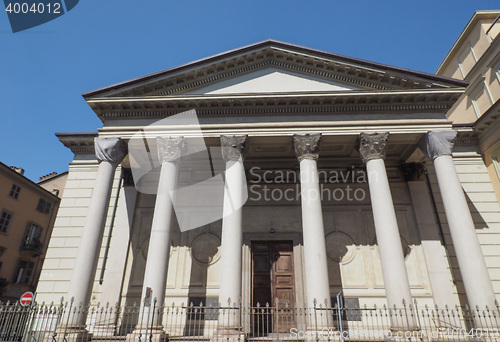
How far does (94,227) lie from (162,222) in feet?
8.73

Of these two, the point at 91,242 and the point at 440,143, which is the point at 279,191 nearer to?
the point at 440,143

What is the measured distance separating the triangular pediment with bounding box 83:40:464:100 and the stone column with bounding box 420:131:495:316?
102 inches

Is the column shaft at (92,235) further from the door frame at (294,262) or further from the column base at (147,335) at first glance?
the door frame at (294,262)

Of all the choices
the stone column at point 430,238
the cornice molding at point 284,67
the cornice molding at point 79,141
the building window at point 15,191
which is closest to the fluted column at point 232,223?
the cornice molding at point 284,67

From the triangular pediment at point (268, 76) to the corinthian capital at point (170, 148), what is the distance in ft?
7.09

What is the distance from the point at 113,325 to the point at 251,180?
904 cm

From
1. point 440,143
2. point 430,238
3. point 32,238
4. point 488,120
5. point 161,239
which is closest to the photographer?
point 161,239

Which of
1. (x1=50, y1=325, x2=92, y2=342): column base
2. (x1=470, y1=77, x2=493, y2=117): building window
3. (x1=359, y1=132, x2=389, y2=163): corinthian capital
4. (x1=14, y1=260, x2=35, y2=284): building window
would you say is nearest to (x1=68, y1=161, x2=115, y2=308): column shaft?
(x1=50, y1=325, x2=92, y2=342): column base

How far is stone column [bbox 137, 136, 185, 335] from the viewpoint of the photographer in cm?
1149

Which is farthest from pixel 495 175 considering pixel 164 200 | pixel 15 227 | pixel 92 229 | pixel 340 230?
pixel 15 227

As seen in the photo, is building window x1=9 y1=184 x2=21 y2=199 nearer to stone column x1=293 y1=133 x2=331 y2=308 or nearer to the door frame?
the door frame

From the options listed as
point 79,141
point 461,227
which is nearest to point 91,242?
point 79,141

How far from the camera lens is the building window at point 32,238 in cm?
3061

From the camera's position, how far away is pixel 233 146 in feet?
44.4
